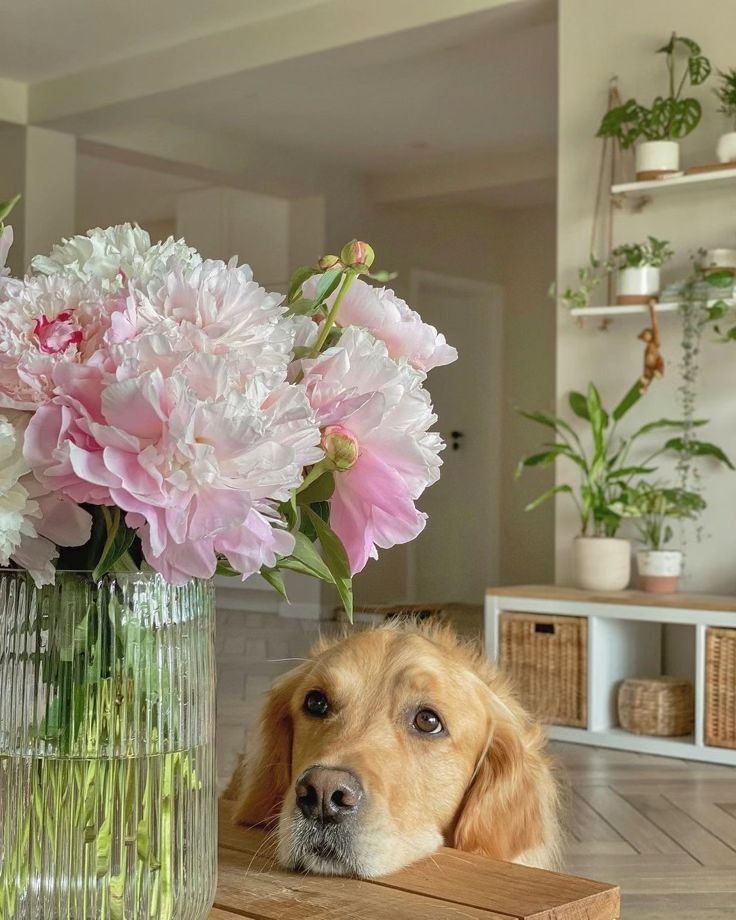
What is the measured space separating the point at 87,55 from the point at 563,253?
3.03m

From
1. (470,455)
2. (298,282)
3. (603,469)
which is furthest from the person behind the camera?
(470,455)

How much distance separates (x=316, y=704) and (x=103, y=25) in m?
5.61

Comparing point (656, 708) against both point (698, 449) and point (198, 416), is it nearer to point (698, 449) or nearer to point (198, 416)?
point (698, 449)

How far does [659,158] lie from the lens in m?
4.45

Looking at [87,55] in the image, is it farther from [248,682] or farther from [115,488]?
[115,488]

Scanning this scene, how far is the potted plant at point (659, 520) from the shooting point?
4430mm

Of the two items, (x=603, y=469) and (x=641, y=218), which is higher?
(x=641, y=218)

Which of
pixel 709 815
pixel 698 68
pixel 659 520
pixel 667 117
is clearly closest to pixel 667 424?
pixel 659 520

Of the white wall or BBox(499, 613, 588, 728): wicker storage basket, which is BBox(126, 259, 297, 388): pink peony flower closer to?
BBox(499, 613, 588, 728): wicker storage basket

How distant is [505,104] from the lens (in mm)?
6965

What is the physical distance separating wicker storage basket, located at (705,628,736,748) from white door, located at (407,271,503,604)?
16.7 ft

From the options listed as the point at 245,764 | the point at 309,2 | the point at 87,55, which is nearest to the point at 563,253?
the point at 309,2

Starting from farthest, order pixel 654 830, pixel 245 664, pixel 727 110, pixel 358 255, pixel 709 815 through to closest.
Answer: pixel 245 664
pixel 727 110
pixel 709 815
pixel 654 830
pixel 358 255

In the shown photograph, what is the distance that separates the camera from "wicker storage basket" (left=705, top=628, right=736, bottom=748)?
4.00 metres
